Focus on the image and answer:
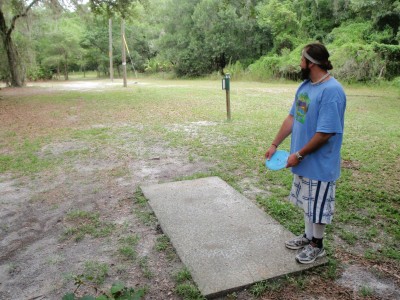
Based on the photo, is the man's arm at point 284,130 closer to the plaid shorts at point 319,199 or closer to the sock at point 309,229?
the plaid shorts at point 319,199

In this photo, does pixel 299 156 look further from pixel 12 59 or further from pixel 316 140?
pixel 12 59

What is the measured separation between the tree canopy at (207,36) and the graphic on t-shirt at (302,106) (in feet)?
32.6

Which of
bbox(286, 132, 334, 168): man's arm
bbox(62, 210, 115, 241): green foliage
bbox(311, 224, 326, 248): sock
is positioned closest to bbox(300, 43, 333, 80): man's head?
bbox(286, 132, 334, 168): man's arm

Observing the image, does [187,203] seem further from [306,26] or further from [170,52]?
[170,52]

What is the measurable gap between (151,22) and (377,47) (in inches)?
1095

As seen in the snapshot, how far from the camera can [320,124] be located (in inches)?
88.4

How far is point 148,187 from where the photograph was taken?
4.18 meters

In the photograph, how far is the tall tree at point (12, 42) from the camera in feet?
58.1

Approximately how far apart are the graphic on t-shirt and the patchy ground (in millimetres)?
1102

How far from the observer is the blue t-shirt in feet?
7.29

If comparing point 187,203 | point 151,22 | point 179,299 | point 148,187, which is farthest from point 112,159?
point 151,22

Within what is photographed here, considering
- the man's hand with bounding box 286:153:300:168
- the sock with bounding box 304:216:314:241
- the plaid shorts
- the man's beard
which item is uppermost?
the man's beard

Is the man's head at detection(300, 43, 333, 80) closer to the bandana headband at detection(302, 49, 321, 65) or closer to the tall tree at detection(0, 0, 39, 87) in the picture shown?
the bandana headband at detection(302, 49, 321, 65)

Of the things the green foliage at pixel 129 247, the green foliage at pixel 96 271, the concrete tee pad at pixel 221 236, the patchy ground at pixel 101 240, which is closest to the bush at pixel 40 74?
the patchy ground at pixel 101 240
